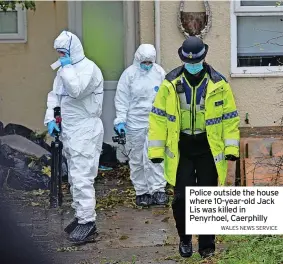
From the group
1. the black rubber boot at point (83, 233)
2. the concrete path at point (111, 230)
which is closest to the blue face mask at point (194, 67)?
the concrete path at point (111, 230)

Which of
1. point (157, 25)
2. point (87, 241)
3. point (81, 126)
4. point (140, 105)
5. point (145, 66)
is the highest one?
point (157, 25)

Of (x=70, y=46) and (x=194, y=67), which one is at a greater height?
(x=70, y=46)

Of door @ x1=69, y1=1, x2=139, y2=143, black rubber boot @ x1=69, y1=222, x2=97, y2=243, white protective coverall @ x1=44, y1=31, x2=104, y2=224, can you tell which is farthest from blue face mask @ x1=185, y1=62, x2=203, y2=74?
door @ x1=69, y1=1, x2=139, y2=143

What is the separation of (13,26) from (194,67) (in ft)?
17.9

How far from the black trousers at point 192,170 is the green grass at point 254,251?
0.24 metres

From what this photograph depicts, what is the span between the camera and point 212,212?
5.72m

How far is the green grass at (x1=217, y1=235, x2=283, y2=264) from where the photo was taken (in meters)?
5.61

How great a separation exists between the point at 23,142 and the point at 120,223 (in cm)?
255

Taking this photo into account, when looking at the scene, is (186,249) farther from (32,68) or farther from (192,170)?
(32,68)

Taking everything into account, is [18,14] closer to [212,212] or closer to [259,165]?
[259,165]

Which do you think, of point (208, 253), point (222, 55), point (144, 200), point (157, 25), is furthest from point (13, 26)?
point (208, 253)

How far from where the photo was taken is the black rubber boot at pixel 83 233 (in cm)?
691

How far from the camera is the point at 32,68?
1084cm

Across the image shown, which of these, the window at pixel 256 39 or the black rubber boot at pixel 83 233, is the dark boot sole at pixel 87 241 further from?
the window at pixel 256 39
